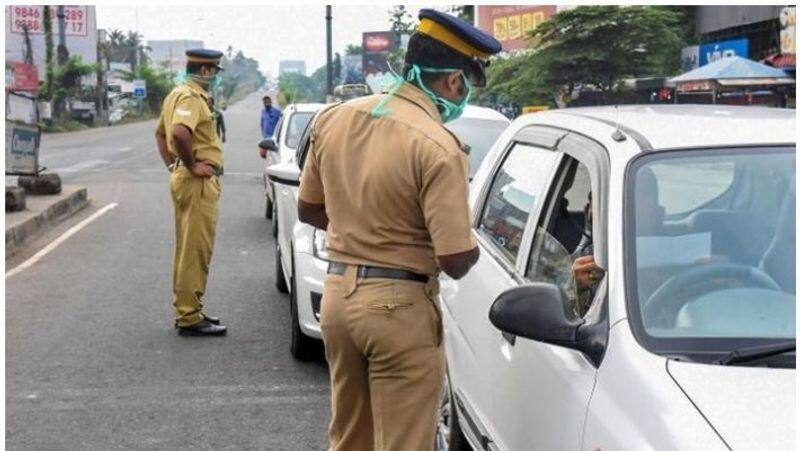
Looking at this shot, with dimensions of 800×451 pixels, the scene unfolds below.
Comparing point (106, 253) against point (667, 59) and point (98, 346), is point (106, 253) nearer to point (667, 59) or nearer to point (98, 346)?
point (98, 346)

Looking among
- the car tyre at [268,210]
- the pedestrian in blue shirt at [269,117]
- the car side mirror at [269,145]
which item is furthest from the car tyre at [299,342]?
the pedestrian in blue shirt at [269,117]

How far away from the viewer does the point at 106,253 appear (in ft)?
34.7

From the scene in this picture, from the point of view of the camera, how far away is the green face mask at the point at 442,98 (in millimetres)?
3195

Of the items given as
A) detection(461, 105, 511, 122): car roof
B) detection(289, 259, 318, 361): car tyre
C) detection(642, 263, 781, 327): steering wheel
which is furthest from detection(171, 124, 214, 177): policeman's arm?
detection(642, 263, 781, 327): steering wheel

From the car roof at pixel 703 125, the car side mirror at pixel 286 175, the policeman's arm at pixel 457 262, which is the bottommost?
the policeman's arm at pixel 457 262

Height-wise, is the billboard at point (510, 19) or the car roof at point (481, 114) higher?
the billboard at point (510, 19)

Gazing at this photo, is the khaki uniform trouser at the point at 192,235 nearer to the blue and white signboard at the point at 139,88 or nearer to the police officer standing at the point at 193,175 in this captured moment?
the police officer standing at the point at 193,175

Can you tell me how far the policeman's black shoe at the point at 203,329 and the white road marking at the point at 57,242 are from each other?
309 cm

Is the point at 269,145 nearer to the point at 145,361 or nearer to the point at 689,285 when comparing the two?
the point at 145,361

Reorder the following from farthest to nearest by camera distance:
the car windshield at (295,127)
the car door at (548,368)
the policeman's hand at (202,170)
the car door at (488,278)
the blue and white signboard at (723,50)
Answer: the blue and white signboard at (723,50) < the car windshield at (295,127) < the policeman's hand at (202,170) < the car door at (488,278) < the car door at (548,368)

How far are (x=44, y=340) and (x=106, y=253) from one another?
12.7 feet

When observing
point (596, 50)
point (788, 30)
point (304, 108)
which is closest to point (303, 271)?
point (304, 108)

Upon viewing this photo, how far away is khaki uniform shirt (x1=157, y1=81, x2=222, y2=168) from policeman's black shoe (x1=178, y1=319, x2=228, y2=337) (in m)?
1.09

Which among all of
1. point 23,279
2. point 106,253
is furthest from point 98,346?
point 106,253
